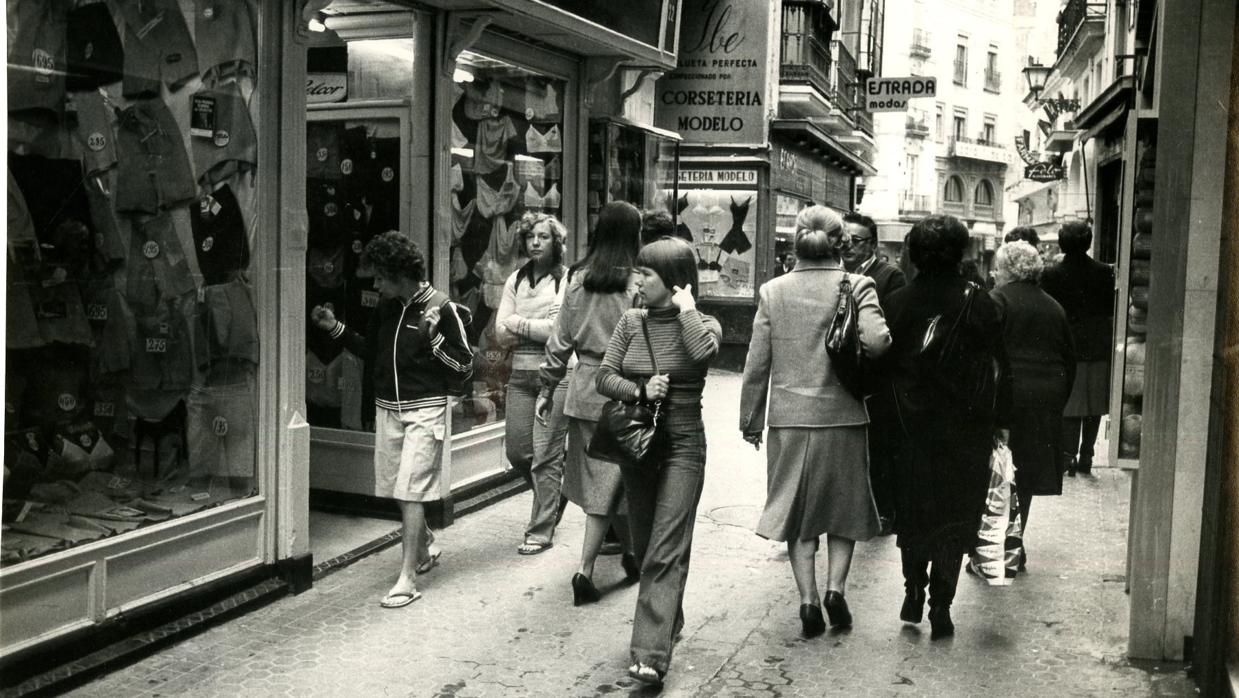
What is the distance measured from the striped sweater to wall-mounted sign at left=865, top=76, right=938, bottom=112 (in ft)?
41.7

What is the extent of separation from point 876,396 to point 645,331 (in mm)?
1802

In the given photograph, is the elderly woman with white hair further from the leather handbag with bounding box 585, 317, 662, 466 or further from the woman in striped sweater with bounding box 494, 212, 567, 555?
the leather handbag with bounding box 585, 317, 662, 466

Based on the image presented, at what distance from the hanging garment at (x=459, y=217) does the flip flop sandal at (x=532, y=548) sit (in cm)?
237

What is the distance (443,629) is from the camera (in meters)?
6.04

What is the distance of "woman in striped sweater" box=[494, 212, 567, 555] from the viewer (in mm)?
7500

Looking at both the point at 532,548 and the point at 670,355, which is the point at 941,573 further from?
the point at 532,548

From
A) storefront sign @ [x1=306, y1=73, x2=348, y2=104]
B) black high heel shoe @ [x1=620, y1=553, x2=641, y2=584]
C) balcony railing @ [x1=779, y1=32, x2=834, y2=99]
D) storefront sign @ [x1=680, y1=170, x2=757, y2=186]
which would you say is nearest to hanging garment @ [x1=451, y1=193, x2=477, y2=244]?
Answer: storefront sign @ [x1=306, y1=73, x2=348, y2=104]

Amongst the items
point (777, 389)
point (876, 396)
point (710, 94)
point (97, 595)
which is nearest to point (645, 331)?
point (777, 389)

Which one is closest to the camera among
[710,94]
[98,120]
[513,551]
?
[98,120]

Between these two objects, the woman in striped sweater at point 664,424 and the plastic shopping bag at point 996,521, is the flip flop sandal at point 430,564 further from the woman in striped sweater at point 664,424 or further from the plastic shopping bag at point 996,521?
the plastic shopping bag at point 996,521

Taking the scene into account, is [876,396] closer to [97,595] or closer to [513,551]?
[513,551]

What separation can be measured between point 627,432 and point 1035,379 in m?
3.25

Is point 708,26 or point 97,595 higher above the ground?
point 708,26

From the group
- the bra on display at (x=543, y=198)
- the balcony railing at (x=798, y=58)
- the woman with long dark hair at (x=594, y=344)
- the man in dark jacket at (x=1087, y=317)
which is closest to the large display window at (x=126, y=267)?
the woman with long dark hair at (x=594, y=344)
